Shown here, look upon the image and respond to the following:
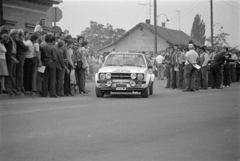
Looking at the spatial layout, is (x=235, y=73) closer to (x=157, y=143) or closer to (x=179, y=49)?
(x=179, y=49)

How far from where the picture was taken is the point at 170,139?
822 centimetres

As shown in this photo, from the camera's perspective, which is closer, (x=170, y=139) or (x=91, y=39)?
(x=170, y=139)

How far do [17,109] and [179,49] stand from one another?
50.8 ft

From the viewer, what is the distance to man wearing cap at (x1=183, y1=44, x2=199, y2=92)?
23438mm

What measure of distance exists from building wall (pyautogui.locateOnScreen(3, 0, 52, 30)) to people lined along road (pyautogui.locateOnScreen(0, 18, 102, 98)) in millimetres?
8494

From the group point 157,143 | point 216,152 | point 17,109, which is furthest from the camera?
point 17,109

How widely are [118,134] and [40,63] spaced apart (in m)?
9.78

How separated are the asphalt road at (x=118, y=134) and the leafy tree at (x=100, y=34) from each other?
4730 inches

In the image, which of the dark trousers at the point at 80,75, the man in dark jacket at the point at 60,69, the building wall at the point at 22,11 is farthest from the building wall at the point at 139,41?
the man in dark jacket at the point at 60,69

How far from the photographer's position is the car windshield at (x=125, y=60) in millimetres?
19656

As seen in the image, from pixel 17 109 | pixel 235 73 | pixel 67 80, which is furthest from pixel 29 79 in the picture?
pixel 235 73

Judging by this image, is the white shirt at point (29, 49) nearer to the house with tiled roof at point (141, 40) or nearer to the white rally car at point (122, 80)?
the white rally car at point (122, 80)

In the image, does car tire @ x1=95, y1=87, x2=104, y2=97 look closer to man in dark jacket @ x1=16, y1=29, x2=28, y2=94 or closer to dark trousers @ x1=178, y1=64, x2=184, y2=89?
man in dark jacket @ x1=16, y1=29, x2=28, y2=94

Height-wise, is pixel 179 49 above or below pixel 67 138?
above
